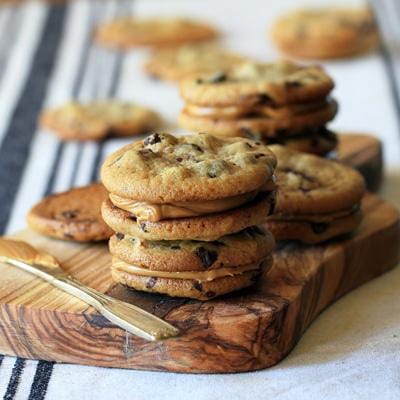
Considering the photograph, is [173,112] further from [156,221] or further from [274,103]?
[156,221]

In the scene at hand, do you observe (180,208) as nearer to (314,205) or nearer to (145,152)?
(145,152)

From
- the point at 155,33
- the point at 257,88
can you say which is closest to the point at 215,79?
the point at 257,88

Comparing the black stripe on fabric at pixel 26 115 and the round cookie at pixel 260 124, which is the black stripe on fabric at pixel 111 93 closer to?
the black stripe on fabric at pixel 26 115

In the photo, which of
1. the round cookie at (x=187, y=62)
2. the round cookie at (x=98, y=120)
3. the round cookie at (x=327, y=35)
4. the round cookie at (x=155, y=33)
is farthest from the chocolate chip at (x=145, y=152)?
the round cookie at (x=155, y=33)

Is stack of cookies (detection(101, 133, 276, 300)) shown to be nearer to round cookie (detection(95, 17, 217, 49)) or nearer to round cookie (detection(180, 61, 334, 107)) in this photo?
round cookie (detection(180, 61, 334, 107))

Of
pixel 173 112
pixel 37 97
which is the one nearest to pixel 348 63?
pixel 173 112

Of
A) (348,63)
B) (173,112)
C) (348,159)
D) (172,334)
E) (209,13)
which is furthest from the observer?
(209,13)
